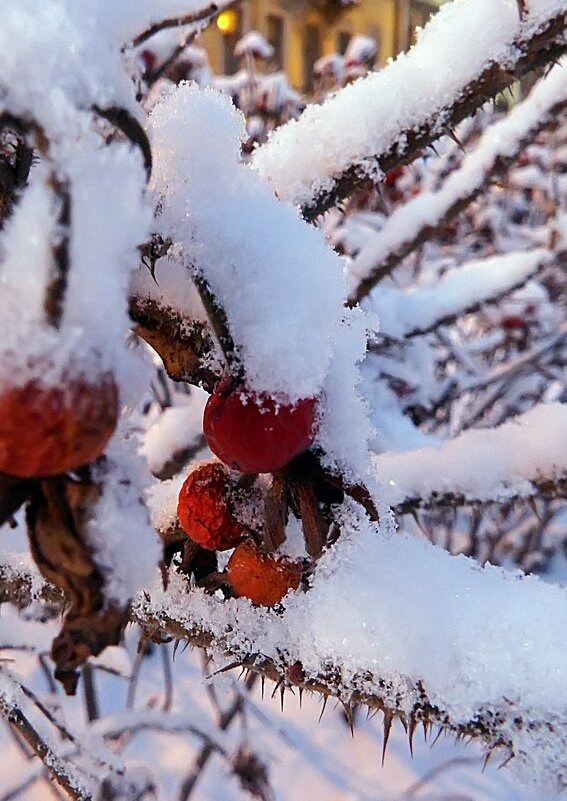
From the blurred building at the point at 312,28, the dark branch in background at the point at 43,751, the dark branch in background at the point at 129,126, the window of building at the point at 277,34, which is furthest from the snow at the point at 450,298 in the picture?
the window of building at the point at 277,34

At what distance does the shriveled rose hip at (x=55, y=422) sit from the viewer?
284 mm

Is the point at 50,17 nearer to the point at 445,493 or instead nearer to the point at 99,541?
the point at 99,541

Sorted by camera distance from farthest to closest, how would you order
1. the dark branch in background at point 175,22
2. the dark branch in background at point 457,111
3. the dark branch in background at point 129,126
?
the dark branch in background at point 457,111, the dark branch in background at point 175,22, the dark branch in background at point 129,126

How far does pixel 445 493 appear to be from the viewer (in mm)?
848

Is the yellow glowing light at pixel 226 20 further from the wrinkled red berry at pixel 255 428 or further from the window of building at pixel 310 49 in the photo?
the window of building at pixel 310 49

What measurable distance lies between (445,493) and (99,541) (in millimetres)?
607

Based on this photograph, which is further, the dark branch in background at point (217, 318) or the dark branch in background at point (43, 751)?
the dark branch in background at point (43, 751)

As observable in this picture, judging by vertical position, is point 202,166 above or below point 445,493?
above

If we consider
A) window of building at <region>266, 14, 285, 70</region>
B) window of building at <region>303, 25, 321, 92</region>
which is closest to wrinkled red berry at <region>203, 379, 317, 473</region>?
window of building at <region>266, 14, 285, 70</region>

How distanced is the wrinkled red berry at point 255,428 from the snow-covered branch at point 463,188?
73 centimetres

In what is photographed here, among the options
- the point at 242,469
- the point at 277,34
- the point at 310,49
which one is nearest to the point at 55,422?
Answer: the point at 242,469

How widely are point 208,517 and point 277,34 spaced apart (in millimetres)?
8456

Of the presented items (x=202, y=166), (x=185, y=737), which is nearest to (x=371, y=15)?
(x=185, y=737)

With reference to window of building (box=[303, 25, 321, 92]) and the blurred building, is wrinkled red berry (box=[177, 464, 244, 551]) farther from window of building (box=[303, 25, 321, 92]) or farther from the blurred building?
window of building (box=[303, 25, 321, 92])
